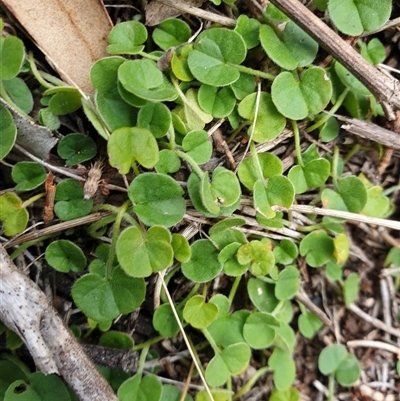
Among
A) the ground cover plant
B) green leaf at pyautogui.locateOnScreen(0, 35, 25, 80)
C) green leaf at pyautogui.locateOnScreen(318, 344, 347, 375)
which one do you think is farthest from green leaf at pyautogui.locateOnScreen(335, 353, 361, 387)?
green leaf at pyautogui.locateOnScreen(0, 35, 25, 80)

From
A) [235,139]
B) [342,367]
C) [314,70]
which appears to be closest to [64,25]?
[235,139]

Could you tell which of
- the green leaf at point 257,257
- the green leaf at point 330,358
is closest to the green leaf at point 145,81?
the green leaf at point 257,257

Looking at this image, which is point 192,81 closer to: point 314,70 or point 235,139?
point 235,139

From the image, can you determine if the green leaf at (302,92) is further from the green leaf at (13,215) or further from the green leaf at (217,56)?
the green leaf at (13,215)

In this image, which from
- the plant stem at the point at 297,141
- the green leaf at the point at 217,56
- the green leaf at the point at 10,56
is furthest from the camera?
the plant stem at the point at 297,141

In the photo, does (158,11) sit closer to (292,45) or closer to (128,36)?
(128,36)

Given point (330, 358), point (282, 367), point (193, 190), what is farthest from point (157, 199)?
point (330, 358)
